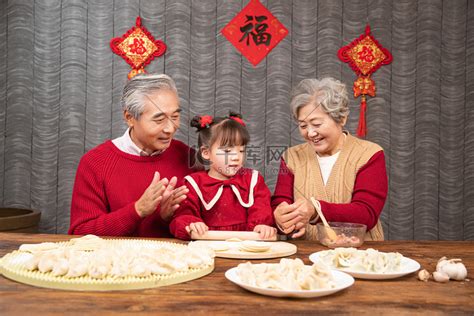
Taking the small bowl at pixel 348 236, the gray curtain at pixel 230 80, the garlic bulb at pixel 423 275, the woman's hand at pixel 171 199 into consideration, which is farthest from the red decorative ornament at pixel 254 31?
the garlic bulb at pixel 423 275

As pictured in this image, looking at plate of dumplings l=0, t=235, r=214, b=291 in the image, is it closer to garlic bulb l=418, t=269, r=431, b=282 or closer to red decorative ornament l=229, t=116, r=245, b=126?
garlic bulb l=418, t=269, r=431, b=282

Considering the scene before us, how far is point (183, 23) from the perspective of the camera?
155 inches

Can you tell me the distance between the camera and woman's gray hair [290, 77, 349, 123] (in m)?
2.22

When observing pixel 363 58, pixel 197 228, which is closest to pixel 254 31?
pixel 363 58

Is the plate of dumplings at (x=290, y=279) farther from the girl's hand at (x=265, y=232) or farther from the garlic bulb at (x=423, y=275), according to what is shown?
the girl's hand at (x=265, y=232)

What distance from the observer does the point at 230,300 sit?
1.13 metres

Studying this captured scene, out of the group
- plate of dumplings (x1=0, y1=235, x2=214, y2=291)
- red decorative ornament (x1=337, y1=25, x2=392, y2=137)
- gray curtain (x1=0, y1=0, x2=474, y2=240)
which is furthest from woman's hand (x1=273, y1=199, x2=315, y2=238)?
red decorative ornament (x1=337, y1=25, x2=392, y2=137)

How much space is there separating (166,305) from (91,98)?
3.11 m

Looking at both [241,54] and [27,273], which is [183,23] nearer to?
[241,54]

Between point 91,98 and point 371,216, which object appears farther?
point 91,98

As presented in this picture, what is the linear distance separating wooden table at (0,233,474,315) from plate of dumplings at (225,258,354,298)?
2cm

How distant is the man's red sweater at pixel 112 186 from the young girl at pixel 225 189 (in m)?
0.20

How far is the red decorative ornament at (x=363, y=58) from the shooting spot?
155 inches

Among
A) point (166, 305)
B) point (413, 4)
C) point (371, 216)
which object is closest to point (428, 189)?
point (413, 4)
